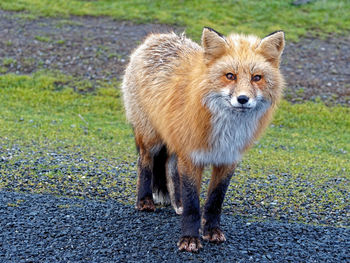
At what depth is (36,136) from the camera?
33.1ft

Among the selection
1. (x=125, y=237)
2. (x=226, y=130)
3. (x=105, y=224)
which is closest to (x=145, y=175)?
(x=105, y=224)

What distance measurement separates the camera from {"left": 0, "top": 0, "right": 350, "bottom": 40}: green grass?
57.0 ft

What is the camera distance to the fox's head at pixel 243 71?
15.2 ft

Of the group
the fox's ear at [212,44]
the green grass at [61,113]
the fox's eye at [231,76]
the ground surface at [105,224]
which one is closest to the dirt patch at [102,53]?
the green grass at [61,113]

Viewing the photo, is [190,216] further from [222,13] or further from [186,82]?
[222,13]

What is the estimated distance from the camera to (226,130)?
16.3ft

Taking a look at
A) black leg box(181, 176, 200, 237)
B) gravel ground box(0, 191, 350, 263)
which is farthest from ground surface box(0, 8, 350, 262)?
black leg box(181, 176, 200, 237)

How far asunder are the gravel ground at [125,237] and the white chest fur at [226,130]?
101 centimetres

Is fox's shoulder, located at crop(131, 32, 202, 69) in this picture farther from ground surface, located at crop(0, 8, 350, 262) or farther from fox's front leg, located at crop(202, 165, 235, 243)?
ground surface, located at crop(0, 8, 350, 262)

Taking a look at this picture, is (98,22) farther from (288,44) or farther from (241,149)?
(241,149)

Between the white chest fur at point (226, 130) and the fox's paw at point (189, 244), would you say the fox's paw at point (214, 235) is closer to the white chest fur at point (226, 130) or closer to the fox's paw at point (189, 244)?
the fox's paw at point (189, 244)

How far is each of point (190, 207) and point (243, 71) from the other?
1.58 m

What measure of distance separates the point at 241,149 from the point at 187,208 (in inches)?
34.0

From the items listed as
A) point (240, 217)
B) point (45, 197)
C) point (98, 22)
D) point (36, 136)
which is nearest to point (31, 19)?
point (98, 22)
